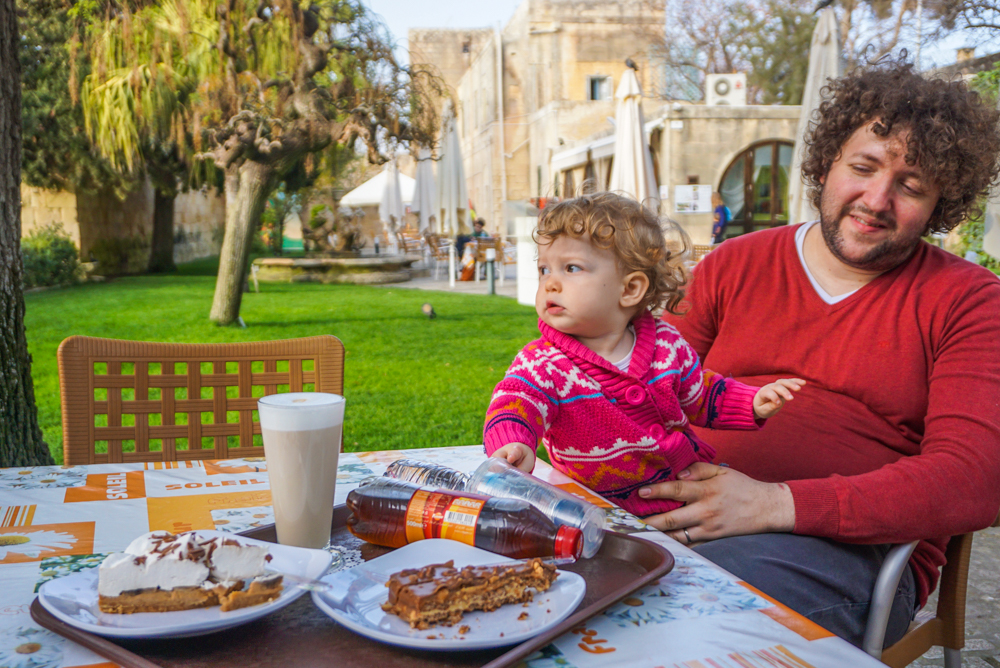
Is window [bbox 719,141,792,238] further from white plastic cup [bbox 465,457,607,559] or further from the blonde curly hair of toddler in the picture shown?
white plastic cup [bbox 465,457,607,559]

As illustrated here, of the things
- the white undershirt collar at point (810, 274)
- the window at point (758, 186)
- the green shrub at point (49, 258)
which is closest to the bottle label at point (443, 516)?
the white undershirt collar at point (810, 274)

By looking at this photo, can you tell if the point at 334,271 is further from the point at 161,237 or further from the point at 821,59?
the point at 821,59

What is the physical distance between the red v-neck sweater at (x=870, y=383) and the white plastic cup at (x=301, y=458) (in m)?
0.92

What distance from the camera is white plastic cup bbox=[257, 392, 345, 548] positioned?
1.00 meters

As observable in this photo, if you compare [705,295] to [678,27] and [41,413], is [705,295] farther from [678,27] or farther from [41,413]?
[678,27]

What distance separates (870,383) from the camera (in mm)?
1749

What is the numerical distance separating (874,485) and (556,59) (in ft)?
102

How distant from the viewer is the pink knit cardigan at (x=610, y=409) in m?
1.41

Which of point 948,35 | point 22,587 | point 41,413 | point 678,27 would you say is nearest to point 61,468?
point 22,587

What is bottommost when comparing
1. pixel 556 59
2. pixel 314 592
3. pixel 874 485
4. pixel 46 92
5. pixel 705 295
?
pixel 874 485

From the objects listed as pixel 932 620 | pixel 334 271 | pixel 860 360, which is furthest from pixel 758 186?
pixel 932 620

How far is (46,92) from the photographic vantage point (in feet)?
45.7

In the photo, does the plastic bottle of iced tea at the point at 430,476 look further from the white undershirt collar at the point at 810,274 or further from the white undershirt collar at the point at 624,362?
the white undershirt collar at the point at 810,274

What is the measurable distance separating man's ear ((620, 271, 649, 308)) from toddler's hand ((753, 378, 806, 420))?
30 cm
